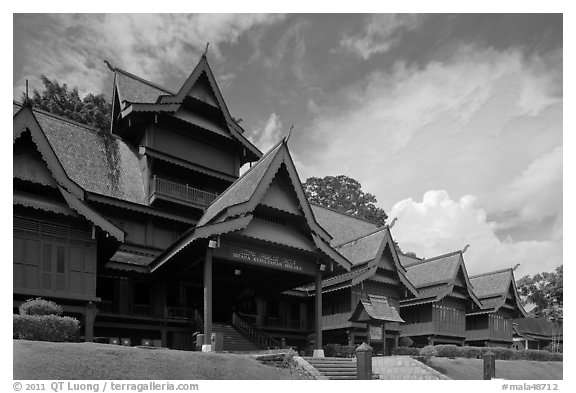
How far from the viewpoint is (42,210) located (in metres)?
20.6

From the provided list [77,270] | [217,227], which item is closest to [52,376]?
[77,270]

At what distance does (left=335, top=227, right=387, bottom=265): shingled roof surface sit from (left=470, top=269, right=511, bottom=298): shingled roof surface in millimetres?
17203

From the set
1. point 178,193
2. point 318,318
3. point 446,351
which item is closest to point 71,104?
point 178,193

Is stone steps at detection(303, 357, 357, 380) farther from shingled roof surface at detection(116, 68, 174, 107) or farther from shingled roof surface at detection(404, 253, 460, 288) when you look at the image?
shingled roof surface at detection(404, 253, 460, 288)

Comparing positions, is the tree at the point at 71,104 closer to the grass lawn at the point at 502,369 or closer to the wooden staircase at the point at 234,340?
the wooden staircase at the point at 234,340

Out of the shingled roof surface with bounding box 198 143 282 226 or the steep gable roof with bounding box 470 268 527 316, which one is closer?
the shingled roof surface with bounding box 198 143 282 226

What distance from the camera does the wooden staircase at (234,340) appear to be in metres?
25.9

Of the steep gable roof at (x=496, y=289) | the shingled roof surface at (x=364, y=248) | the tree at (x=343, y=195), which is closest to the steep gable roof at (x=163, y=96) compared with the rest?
the shingled roof surface at (x=364, y=248)

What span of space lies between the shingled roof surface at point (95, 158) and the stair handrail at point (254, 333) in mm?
8047

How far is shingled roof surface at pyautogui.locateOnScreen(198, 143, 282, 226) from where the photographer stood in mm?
23953

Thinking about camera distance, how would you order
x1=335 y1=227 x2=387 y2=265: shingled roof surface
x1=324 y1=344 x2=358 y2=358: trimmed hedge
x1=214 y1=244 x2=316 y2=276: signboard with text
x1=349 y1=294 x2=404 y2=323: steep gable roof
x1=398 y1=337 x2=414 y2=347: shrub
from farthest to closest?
x1=398 y1=337 x2=414 y2=347: shrub
x1=335 y1=227 x2=387 y2=265: shingled roof surface
x1=324 y1=344 x2=358 y2=358: trimmed hedge
x1=349 y1=294 x2=404 y2=323: steep gable roof
x1=214 y1=244 x2=316 y2=276: signboard with text

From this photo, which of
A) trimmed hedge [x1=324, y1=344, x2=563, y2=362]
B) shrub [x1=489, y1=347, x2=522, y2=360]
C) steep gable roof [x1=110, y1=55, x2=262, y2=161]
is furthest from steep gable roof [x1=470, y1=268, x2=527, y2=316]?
steep gable roof [x1=110, y1=55, x2=262, y2=161]

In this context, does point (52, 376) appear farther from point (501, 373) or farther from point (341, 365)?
point (501, 373)

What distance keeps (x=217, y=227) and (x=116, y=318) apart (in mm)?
7581
